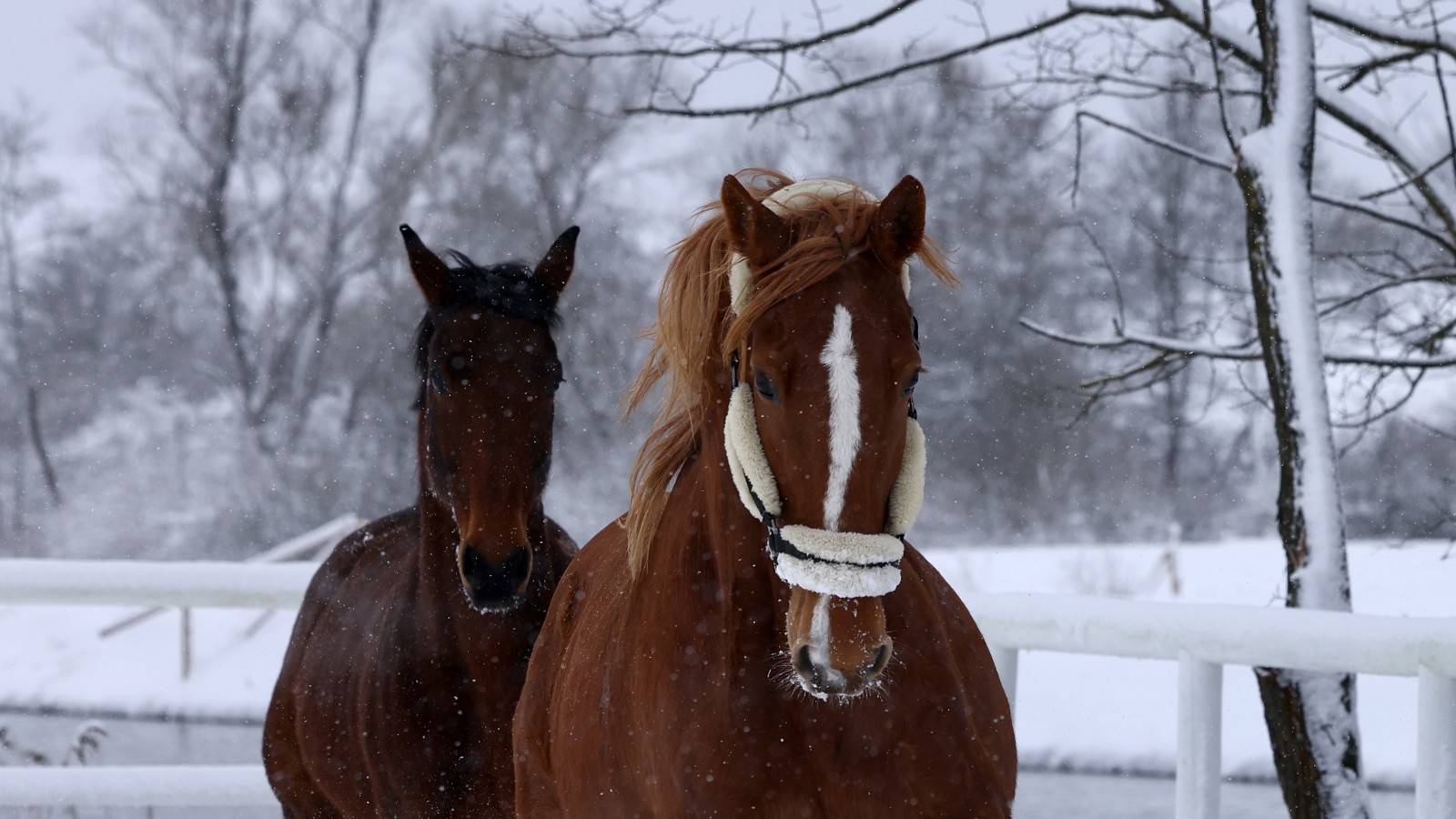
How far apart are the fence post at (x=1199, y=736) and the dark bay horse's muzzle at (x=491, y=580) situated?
1.86 metres

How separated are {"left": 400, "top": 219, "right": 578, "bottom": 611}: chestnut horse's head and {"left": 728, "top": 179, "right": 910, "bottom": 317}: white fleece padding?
1.15 metres

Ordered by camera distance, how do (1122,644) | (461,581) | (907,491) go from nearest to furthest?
1. (907,491)
2. (461,581)
3. (1122,644)

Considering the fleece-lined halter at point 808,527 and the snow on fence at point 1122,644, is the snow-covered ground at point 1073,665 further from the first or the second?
the fleece-lined halter at point 808,527

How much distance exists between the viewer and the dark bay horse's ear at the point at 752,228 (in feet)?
7.17

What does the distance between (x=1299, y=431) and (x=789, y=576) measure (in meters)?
2.61

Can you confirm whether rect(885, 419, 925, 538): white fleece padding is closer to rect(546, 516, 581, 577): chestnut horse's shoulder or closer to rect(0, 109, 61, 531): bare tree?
rect(546, 516, 581, 577): chestnut horse's shoulder

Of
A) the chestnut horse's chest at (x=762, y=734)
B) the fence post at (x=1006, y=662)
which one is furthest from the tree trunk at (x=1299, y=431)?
the chestnut horse's chest at (x=762, y=734)

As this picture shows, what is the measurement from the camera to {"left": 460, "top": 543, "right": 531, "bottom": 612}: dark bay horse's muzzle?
3262mm

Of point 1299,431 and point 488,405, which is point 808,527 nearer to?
point 488,405

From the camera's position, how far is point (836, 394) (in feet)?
6.56

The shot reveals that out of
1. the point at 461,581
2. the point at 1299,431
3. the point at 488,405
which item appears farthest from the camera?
the point at 1299,431

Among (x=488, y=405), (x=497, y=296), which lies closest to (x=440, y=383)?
(x=488, y=405)

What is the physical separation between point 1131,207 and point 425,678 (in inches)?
757

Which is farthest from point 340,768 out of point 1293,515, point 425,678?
point 1293,515
